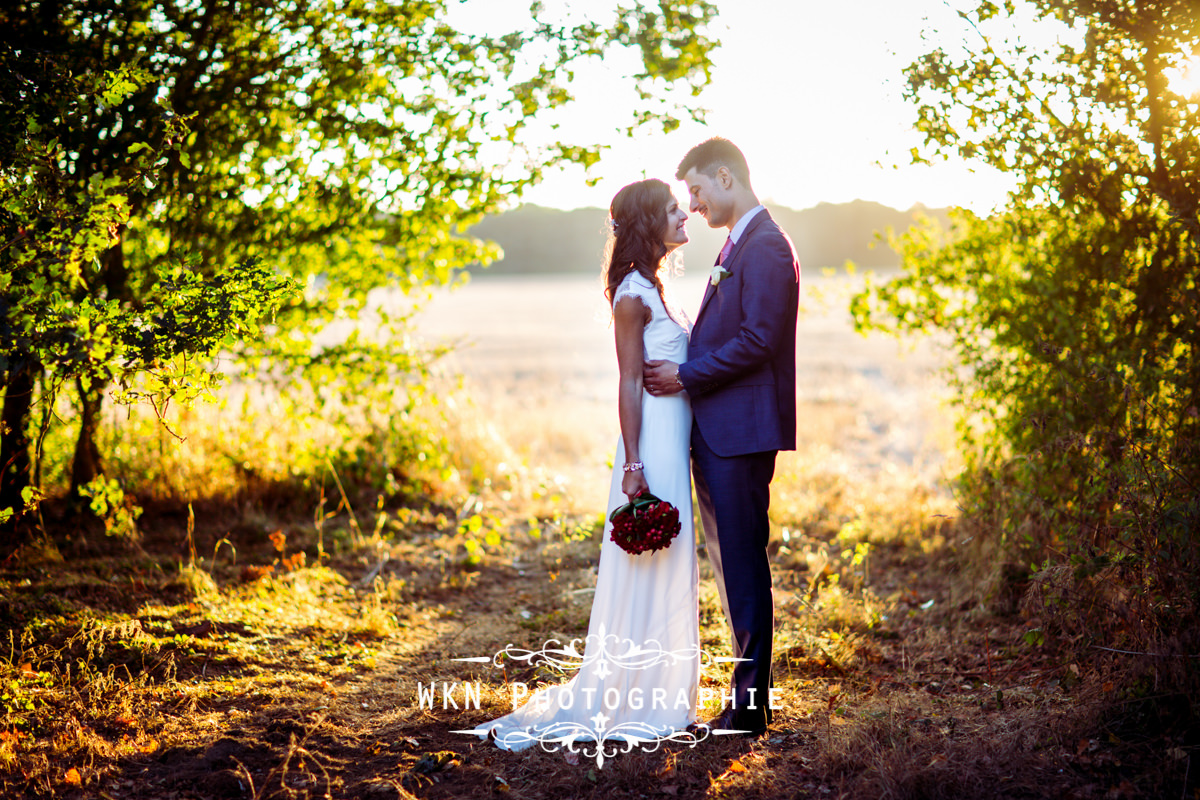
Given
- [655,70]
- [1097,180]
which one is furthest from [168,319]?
[1097,180]

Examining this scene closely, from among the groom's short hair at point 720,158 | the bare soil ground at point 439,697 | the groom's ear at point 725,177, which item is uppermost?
the groom's short hair at point 720,158

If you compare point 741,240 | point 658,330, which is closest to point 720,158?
point 741,240

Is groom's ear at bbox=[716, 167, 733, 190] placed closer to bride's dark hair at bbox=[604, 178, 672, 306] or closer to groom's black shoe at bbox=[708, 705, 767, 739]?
bride's dark hair at bbox=[604, 178, 672, 306]

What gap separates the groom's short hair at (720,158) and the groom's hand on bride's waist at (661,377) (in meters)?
0.87

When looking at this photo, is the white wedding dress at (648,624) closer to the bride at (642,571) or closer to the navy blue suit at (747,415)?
the bride at (642,571)

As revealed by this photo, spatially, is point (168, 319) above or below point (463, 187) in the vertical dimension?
below

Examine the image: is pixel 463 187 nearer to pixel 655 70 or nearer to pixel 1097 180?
pixel 655 70

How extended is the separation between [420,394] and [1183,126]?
5.20 meters

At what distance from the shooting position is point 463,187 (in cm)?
534

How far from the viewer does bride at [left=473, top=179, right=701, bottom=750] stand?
11.7ft

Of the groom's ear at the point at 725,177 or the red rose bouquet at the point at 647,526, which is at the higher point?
the groom's ear at the point at 725,177

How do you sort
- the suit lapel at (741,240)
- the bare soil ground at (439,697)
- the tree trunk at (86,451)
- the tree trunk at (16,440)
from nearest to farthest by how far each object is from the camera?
the bare soil ground at (439,697)
the suit lapel at (741,240)
the tree trunk at (16,440)
the tree trunk at (86,451)

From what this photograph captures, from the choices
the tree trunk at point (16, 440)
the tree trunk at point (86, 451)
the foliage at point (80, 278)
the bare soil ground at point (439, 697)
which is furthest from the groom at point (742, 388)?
the tree trunk at point (86, 451)

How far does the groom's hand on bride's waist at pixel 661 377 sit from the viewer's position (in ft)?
11.6
